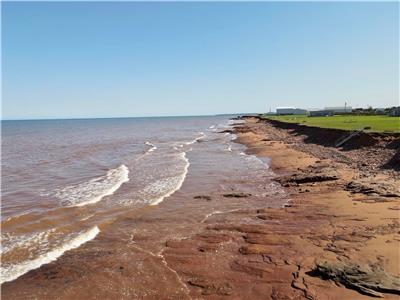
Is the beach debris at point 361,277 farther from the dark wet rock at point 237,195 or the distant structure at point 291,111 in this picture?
the distant structure at point 291,111

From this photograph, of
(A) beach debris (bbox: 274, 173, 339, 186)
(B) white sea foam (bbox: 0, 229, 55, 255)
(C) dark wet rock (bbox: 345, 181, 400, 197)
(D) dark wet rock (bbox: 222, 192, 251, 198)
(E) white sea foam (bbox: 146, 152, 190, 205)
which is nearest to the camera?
(B) white sea foam (bbox: 0, 229, 55, 255)

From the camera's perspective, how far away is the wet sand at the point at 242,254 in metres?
7.34

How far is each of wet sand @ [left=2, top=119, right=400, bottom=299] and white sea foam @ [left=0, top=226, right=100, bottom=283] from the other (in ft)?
0.91

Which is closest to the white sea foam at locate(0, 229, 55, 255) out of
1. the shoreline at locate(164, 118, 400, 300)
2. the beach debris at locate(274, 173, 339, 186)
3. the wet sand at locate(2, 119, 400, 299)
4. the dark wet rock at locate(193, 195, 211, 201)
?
the wet sand at locate(2, 119, 400, 299)

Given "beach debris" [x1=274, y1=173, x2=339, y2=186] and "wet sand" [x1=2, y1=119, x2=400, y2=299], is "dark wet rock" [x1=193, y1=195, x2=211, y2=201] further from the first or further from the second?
"beach debris" [x1=274, y1=173, x2=339, y2=186]

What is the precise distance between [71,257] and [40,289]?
1704 mm

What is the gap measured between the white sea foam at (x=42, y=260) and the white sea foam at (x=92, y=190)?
4326 millimetres

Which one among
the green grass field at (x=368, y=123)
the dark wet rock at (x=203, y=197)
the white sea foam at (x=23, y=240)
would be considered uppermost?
the green grass field at (x=368, y=123)

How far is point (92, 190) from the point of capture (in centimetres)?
1809

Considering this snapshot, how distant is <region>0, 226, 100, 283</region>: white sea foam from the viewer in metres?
8.70

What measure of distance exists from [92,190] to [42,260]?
28.8 feet

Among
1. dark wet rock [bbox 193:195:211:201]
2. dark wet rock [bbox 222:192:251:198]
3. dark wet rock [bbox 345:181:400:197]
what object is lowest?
dark wet rock [bbox 193:195:211:201]

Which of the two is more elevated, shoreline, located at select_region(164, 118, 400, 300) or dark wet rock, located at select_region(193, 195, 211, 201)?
shoreline, located at select_region(164, 118, 400, 300)

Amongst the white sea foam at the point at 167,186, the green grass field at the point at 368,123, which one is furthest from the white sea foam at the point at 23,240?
the green grass field at the point at 368,123
